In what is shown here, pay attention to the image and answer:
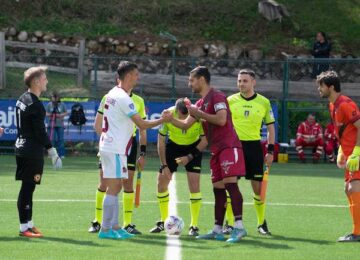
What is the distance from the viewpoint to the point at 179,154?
1376cm

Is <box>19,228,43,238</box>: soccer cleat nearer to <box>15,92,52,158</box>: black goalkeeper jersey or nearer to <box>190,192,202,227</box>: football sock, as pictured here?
<box>15,92,52,158</box>: black goalkeeper jersey

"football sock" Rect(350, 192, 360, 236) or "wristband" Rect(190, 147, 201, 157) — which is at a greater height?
"wristband" Rect(190, 147, 201, 157)

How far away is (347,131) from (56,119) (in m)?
16.3

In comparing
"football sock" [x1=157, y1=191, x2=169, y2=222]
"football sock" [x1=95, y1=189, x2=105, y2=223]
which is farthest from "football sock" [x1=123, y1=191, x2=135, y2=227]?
"football sock" [x1=157, y1=191, x2=169, y2=222]

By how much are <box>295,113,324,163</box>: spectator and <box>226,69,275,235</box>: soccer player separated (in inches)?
567

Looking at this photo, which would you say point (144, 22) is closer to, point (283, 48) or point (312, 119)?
point (283, 48)

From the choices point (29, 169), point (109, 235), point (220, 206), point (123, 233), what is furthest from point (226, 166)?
point (29, 169)

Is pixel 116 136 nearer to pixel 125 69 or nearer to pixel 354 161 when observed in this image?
pixel 125 69

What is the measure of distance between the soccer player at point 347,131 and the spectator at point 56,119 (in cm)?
1609

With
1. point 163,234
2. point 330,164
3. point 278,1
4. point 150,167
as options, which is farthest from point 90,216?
point 278,1

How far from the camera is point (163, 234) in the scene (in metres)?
13.1

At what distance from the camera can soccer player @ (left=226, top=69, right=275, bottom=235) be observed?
13641 millimetres

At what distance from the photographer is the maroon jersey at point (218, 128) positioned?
41.2 feet

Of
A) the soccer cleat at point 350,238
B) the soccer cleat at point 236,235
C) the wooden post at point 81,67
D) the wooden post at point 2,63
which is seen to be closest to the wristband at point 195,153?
the soccer cleat at point 236,235
